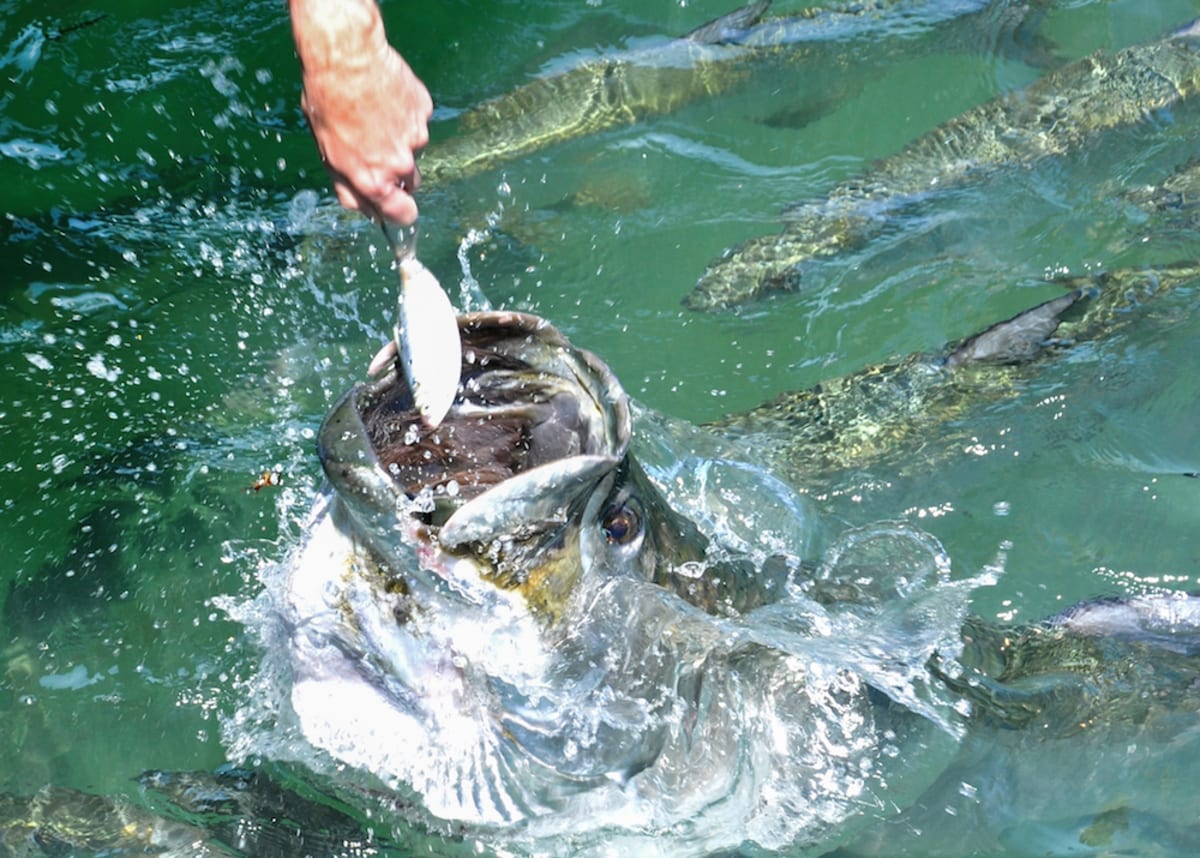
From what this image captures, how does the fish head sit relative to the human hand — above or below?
below

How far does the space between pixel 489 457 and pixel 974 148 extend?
4.78m

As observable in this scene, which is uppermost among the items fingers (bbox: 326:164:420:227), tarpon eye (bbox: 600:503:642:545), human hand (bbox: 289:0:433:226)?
human hand (bbox: 289:0:433:226)

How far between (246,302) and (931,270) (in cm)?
316

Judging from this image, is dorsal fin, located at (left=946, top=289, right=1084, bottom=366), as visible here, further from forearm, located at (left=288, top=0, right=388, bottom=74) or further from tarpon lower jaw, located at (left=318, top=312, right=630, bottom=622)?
forearm, located at (left=288, top=0, right=388, bottom=74)

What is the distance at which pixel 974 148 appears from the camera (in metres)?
6.39

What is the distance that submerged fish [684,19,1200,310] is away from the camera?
5.72 metres

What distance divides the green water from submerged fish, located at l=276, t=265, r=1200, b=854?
0.61 m

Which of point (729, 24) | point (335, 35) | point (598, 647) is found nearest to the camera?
point (335, 35)

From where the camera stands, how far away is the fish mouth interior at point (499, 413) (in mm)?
2314

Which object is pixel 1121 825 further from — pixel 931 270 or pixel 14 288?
pixel 14 288

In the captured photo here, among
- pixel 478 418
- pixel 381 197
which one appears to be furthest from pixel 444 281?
pixel 381 197

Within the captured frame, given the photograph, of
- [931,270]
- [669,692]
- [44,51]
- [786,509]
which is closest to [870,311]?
[931,270]

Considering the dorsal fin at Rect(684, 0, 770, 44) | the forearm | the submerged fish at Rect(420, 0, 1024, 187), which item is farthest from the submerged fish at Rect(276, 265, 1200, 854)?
the dorsal fin at Rect(684, 0, 770, 44)

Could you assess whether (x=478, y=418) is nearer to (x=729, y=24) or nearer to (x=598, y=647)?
(x=598, y=647)
